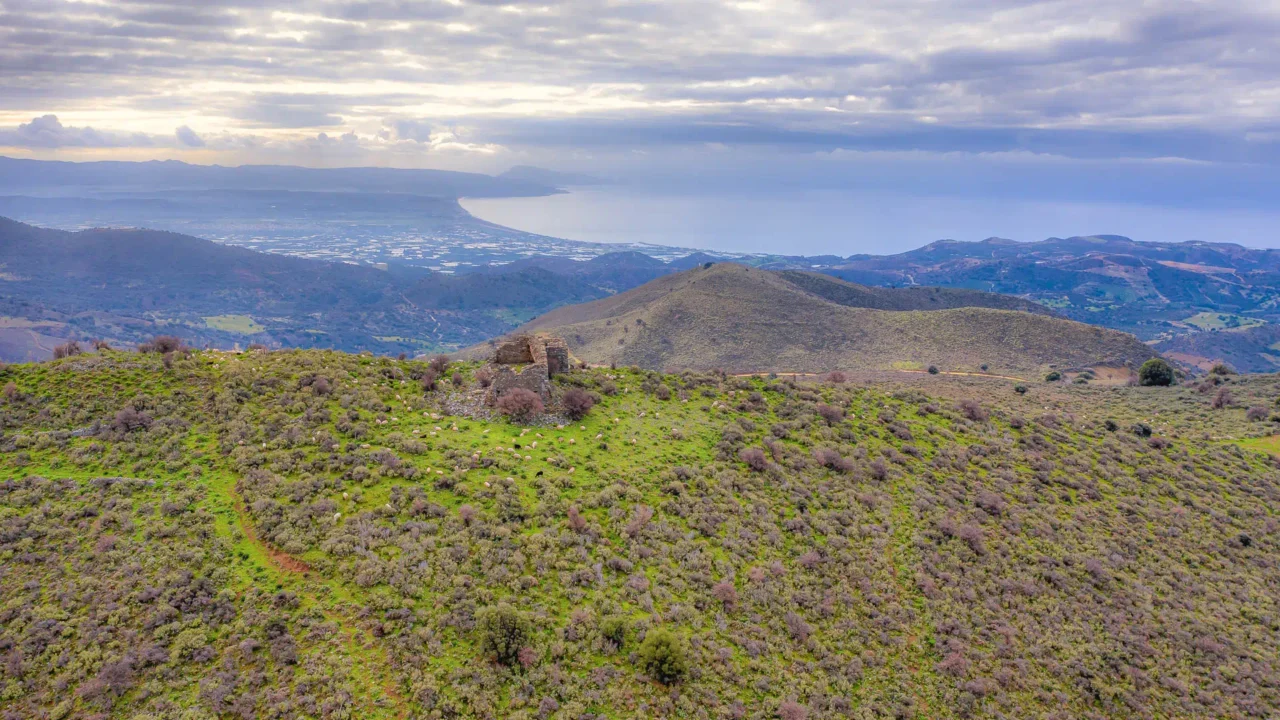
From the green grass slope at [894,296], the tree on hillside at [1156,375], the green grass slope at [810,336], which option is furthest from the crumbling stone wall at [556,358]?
the green grass slope at [894,296]

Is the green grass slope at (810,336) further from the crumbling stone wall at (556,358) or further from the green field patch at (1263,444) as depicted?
the crumbling stone wall at (556,358)

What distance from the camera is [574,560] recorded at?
1906cm

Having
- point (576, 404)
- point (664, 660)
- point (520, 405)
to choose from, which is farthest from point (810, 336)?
point (664, 660)

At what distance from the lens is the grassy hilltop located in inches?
587

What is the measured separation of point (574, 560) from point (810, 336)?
257 feet

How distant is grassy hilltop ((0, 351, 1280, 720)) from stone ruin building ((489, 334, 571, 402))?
108 cm

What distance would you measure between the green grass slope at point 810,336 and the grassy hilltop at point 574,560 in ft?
155

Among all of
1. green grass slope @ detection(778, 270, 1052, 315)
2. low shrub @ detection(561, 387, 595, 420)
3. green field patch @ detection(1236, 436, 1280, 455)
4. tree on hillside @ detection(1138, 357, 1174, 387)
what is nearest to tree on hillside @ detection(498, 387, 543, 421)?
low shrub @ detection(561, 387, 595, 420)

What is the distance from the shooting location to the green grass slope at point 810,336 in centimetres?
7875

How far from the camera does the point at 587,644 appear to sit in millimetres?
16375

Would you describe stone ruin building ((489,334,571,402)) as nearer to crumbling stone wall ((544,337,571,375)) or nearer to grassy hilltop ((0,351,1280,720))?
crumbling stone wall ((544,337,571,375))

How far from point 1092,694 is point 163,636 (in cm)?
2534

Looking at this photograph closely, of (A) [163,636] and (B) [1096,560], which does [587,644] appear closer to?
(A) [163,636]

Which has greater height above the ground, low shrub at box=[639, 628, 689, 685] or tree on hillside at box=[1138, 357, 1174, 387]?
tree on hillside at box=[1138, 357, 1174, 387]
